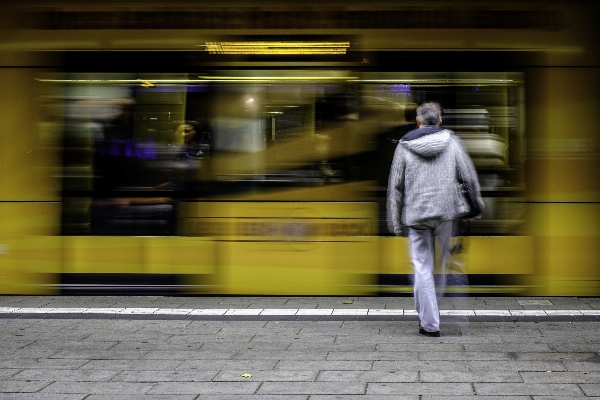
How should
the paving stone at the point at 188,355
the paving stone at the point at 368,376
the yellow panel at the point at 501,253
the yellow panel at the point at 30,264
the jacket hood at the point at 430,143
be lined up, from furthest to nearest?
the yellow panel at the point at 30,264 → the yellow panel at the point at 501,253 → the jacket hood at the point at 430,143 → the paving stone at the point at 188,355 → the paving stone at the point at 368,376

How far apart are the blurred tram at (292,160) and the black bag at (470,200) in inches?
65.7

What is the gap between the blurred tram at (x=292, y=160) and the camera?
28.3 feet

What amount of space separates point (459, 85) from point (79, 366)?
449 centimetres

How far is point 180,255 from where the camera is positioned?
870cm

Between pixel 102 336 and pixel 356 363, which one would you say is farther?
pixel 102 336

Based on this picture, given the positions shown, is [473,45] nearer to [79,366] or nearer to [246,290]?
[246,290]

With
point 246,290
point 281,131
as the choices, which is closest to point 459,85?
point 281,131

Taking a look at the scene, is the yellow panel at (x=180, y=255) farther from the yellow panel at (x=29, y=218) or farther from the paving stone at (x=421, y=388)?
the paving stone at (x=421, y=388)

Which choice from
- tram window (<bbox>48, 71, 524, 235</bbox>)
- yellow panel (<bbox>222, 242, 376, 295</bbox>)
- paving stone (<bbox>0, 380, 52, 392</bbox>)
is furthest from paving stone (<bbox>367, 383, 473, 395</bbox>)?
tram window (<bbox>48, 71, 524, 235</bbox>)

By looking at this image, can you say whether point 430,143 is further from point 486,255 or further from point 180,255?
point 180,255

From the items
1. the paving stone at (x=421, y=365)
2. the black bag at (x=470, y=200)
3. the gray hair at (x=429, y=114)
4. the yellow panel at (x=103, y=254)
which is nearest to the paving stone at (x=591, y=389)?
the paving stone at (x=421, y=365)

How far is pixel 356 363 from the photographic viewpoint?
238 inches

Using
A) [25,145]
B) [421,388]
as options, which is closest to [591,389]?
[421,388]

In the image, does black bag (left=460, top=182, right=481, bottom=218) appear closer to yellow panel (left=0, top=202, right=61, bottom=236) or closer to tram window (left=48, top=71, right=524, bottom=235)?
tram window (left=48, top=71, right=524, bottom=235)
